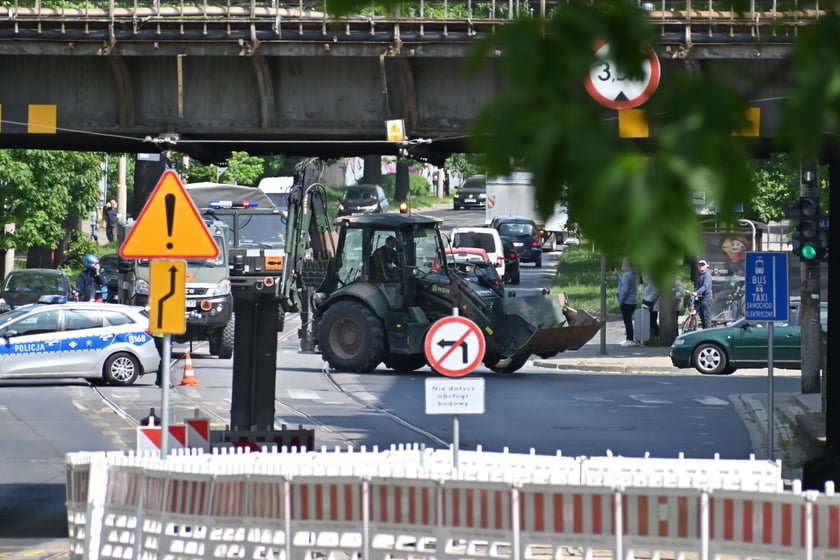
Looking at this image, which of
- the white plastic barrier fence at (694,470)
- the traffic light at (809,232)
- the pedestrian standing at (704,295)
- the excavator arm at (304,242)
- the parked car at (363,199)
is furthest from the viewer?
the parked car at (363,199)

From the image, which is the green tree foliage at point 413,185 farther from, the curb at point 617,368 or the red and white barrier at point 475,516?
the red and white barrier at point 475,516

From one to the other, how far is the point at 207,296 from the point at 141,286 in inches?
89.8

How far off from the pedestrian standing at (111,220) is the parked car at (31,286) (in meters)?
16.8

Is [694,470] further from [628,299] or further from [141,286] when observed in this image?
[628,299]

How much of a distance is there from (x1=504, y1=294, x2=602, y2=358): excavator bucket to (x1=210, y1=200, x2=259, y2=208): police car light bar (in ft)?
35.1

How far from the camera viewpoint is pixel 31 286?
127 ft

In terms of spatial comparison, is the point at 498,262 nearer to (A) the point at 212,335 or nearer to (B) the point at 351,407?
(A) the point at 212,335

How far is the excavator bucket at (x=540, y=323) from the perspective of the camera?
1080 inches

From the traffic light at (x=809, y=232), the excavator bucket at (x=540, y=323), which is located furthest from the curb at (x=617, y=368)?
the traffic light at (x=809, y=232)

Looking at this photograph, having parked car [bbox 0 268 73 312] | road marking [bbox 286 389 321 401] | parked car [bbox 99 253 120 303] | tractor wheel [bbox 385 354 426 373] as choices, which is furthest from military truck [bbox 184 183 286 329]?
road marking [bbox 286 389 321 401]

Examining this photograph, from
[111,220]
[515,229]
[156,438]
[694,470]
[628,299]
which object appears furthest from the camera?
[515,229]

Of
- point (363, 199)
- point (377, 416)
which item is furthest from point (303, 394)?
point (363, 199)

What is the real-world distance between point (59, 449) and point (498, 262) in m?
33.3

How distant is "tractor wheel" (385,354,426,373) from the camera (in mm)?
28656
